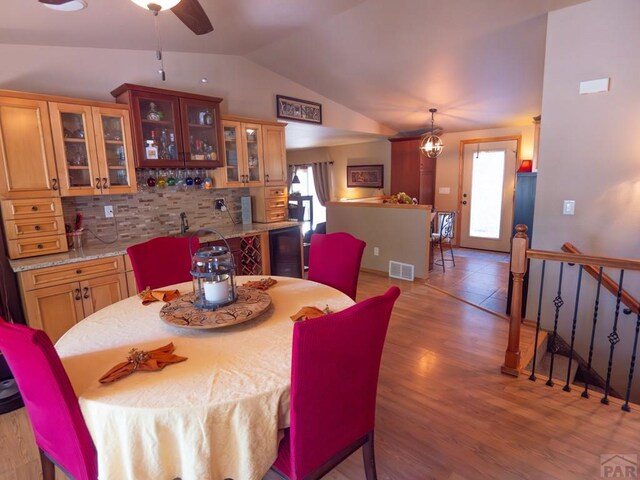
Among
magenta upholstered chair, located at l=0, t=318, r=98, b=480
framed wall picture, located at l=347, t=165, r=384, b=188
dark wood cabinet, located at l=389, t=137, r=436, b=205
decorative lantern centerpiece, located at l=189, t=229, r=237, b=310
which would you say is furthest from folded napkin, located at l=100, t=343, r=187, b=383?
framed wall picture, located at l=347, t=165, r=384, b=188

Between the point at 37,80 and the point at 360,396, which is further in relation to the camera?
the point at 37,80

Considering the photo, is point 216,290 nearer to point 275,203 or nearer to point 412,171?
point 275,203

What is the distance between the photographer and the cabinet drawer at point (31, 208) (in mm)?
2561

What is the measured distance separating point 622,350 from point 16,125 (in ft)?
16.6

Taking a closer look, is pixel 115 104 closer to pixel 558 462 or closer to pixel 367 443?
pixel 367 443

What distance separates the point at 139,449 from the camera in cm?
104

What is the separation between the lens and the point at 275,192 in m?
4.43

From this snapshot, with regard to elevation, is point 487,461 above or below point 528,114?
below

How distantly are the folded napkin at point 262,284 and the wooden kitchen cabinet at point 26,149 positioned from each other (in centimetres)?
189

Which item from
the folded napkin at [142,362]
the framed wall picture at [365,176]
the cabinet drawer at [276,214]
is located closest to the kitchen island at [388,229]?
the cabinet drawer at [276,214]

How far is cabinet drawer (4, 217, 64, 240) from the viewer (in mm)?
2582

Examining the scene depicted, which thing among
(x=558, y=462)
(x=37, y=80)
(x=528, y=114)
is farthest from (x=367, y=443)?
(x=528, y=114)

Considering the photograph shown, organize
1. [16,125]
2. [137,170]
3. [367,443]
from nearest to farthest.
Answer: [367,443] → [16,125] → [137,170]

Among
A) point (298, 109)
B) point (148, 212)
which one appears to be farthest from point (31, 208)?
point (298, 109)
